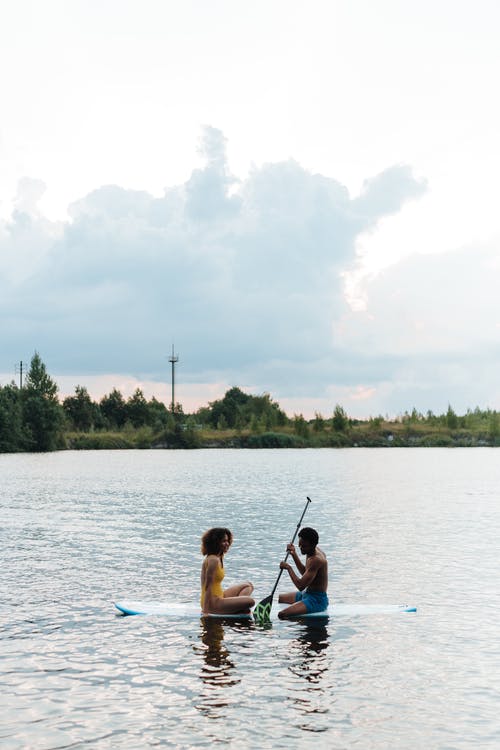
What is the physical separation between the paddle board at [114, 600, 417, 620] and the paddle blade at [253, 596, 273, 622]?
0.92ft

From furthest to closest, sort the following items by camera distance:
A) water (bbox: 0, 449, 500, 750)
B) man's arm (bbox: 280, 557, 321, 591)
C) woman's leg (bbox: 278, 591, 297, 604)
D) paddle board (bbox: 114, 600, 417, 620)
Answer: woman's leg (bbox: 278, 591, 297, 604)
paddle board (bbox: 114, 600, 417, 620)
man's arm (bbox: 280, 557, 321, 591)
water (bbox: 0, 449, 500, 750)

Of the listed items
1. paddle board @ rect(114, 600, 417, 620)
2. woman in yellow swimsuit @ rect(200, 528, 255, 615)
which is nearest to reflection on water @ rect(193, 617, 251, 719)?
woman in yellow swimsuit @ rect(200, 528, 255, 615)

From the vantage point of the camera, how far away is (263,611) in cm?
1770

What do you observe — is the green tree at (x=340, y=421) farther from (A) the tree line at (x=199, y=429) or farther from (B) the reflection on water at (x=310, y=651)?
(B) the reflection on water at (x=310, y=651)

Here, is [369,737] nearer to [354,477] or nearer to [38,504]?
[38,504]

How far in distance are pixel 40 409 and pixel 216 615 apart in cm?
13039

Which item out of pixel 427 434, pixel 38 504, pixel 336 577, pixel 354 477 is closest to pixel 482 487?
pixel 354 477

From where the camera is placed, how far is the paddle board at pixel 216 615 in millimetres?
18188

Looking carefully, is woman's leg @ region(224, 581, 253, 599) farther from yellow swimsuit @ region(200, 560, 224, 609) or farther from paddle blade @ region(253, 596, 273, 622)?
paddle blade @ region(253, 596, 273, 622)

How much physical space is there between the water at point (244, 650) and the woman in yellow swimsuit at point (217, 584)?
42 centimetres

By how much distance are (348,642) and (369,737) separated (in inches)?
209

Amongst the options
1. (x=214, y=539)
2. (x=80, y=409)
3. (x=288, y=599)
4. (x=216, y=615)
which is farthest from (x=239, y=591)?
(x=80, y=409)

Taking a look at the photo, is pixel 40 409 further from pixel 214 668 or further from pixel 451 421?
pixel 214 668

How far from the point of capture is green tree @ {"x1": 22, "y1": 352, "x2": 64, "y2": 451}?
14388 centimetres
